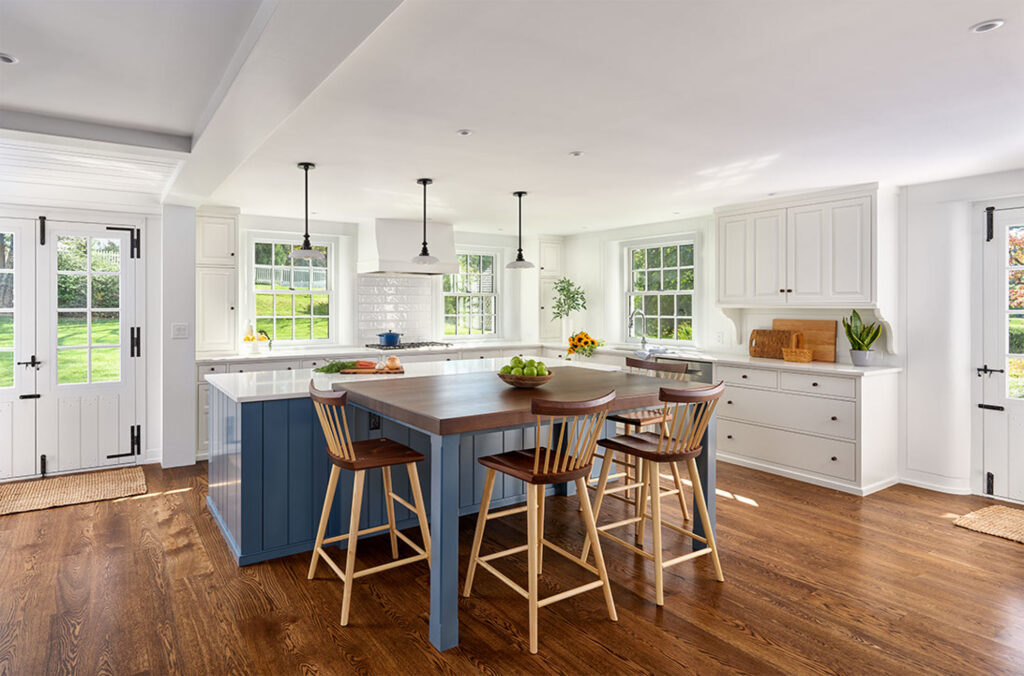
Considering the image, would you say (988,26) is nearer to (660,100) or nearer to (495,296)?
(660,100)

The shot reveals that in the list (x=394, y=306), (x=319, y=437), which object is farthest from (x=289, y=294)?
(x=319, y=437)

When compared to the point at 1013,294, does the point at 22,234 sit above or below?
above

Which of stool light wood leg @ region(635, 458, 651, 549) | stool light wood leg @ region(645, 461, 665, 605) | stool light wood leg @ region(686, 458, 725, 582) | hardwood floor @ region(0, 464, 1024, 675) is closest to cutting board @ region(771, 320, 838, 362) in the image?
hardwood floor @ region(0, 464, 1024, 675)

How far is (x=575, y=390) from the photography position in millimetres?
3326

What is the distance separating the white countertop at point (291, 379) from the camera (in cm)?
338

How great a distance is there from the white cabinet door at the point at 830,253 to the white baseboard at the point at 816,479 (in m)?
1.40

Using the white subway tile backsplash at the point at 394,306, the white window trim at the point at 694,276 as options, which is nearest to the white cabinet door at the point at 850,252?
the white window trim at the point at 694,276

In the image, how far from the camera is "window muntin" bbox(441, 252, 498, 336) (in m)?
7.84

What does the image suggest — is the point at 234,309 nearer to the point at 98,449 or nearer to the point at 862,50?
the point at 98,449

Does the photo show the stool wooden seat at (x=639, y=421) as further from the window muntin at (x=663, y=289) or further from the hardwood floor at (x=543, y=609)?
the window muntin at (x=663, y=289)

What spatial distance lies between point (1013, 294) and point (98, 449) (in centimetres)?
744

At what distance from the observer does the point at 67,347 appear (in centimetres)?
519

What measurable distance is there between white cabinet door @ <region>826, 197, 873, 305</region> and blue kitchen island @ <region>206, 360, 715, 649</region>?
2.21 meters

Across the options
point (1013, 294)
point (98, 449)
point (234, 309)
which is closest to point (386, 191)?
point (234, 309)
